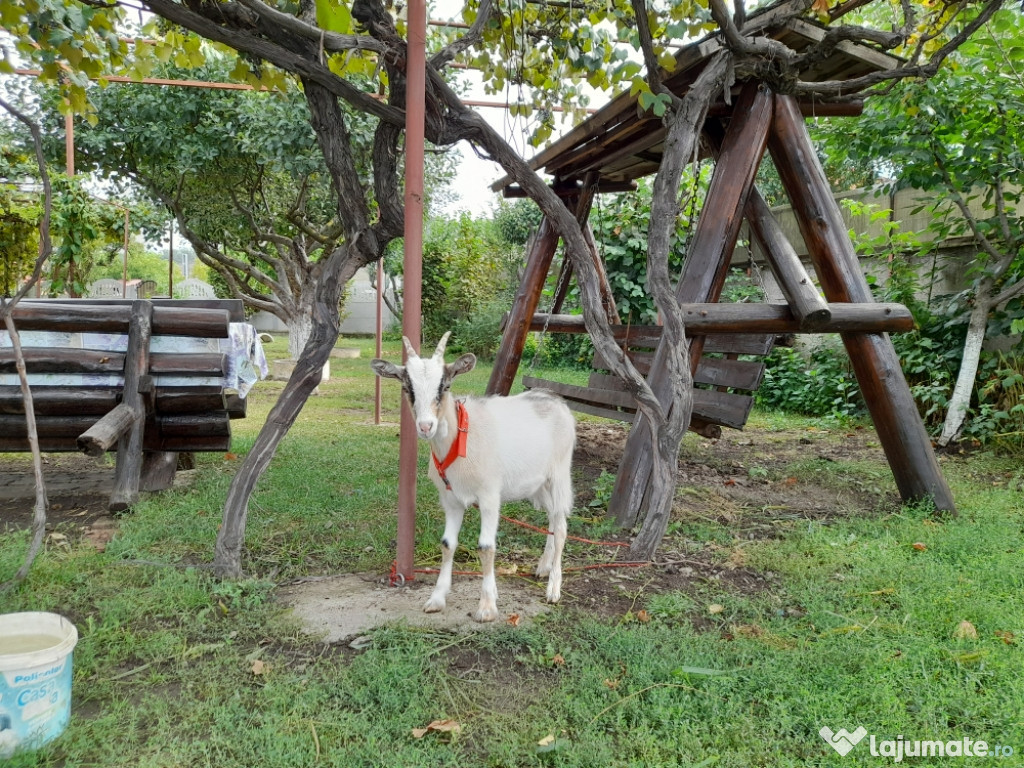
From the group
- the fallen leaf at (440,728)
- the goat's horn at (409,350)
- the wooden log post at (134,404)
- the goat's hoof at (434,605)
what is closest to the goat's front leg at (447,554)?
the goat's hoof at (434,605)

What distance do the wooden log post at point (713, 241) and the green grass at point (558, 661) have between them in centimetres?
45

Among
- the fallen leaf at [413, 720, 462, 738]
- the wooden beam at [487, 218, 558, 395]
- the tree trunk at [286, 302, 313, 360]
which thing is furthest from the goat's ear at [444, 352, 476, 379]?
the tree trunk at [286, 302, 313, 360]

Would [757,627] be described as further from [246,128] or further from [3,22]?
[246,128]

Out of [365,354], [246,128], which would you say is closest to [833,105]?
[246,128]

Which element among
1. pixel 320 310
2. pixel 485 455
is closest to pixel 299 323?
pixel 320 310

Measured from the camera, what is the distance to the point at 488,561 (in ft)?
11.6

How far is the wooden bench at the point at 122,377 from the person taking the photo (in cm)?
505

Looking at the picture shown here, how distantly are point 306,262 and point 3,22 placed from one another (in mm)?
8630

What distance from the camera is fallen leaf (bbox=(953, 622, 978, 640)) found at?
10.3ft

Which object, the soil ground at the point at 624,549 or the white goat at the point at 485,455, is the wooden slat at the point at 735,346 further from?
the white goat at the point at 485,455

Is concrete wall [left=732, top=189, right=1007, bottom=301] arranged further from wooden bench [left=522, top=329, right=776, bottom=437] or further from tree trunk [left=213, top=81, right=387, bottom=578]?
tree trunk [left=213, top=81, right=387, bottom=578]

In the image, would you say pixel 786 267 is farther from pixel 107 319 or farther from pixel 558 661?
pixel 107 319

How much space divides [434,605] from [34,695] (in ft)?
Result: 5.62

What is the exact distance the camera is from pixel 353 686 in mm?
2803
